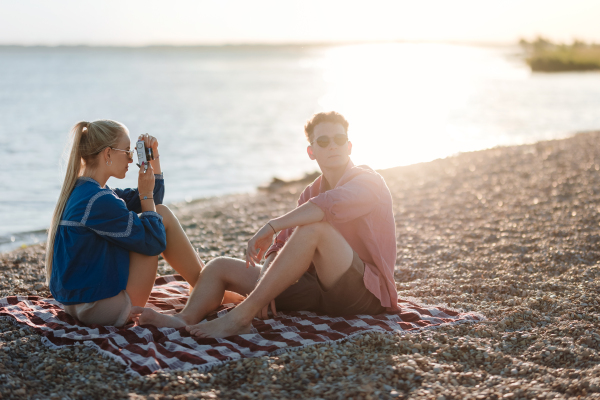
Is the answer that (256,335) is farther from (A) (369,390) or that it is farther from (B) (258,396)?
(A) (369,390)

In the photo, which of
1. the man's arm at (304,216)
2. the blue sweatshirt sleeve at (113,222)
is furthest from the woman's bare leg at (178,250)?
the man's arm at (304,216)

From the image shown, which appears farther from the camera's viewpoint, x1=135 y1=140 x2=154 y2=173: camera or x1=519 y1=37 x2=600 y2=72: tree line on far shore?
x1=519 y1=37 x2=600 y2=72: tree line on far shore

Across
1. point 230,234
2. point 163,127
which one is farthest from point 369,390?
point 163,127

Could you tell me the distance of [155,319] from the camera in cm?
370

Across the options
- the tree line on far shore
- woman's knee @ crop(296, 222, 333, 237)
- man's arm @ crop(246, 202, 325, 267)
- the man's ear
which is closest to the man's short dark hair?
man's arm @ crop(246, 202, 325, 267)

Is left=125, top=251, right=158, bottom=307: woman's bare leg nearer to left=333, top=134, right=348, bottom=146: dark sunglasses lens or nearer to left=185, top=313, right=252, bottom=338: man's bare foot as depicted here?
left=185, top=313, right=252, bottom=338: man's bare foot

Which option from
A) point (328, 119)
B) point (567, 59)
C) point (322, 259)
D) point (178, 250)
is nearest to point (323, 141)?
point (328, 119)

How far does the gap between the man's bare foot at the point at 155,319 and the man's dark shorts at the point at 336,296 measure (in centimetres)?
Result: 75

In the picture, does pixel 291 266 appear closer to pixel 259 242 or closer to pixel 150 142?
pixel 259 242

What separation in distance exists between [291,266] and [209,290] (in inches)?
30.2

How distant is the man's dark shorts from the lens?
369cm

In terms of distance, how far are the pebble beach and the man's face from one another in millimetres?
1211

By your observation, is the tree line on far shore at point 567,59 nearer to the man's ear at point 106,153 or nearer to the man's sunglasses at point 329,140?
the man's sunglasses at point 329,140

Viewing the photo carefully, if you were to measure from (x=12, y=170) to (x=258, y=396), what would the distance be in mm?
13041
